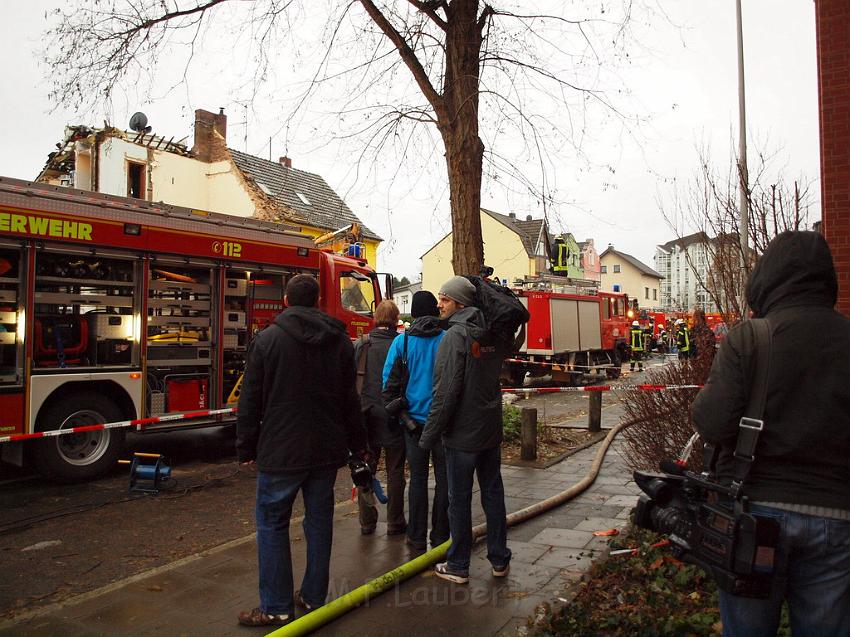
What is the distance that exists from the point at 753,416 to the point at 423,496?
2936 mm

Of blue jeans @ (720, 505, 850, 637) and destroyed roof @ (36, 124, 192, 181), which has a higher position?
destroyed roof @ (36, 124, 192, 181)

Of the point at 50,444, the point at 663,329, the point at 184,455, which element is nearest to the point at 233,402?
the point at 184,455

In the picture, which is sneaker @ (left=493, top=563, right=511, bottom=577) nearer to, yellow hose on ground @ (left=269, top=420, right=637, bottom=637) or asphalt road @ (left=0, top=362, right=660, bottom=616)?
yellow hose on ground @ (left=269, top=420, right=637, bottom=637)

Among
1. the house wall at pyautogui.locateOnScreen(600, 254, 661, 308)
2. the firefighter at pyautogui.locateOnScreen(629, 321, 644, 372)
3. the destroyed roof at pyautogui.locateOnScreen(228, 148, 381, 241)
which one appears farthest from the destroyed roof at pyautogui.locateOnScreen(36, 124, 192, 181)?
the house wall at pyautogui.locateOnScreen(600, 254, 661, 308)

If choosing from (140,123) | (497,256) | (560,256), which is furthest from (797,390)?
(497,256)

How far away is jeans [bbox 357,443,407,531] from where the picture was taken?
17.0 feet

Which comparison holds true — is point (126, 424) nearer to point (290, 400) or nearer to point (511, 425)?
point (290, 400)

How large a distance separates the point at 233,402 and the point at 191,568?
454cm

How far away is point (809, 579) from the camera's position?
2.06 m

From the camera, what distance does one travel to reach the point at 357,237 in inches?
473

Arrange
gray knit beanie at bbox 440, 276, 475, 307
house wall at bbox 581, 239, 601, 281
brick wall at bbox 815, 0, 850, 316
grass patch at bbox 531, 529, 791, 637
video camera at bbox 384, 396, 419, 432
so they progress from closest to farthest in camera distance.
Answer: grass patch at bbox 531, 529, 791, 637, gray knit beanie at bbox 440, 276, 475, 307, video camera at bbox 384, 396, 419, 432, brick wall at bbox 815, 0, 850, 316, house wall at bbox 581, 239, 601, 281

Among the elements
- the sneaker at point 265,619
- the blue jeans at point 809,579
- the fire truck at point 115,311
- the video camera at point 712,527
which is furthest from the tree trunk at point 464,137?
the blue jeans at point 809,579

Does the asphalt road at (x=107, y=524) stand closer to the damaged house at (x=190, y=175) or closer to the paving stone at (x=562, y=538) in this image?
the paving stone at (x=562, y=538)

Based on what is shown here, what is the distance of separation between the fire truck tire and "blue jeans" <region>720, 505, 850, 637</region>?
7055 millimetres
